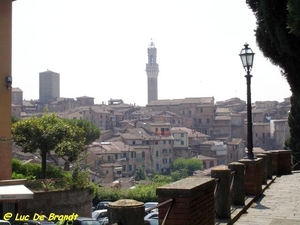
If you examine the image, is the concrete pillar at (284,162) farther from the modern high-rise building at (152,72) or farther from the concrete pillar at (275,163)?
the modern high-rise building at (152,72)

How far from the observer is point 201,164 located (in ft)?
260

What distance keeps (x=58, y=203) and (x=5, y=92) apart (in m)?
5.65

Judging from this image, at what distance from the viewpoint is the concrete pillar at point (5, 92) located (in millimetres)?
18828

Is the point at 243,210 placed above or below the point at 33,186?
above

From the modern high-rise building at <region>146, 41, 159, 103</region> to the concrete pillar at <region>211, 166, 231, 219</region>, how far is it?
159 metres

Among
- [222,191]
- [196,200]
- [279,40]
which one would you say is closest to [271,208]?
[222,191]

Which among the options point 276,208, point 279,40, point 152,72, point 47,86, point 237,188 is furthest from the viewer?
point 152,72

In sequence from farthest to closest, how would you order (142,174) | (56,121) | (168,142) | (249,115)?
(168,142)
(142,174)
(56,121)
(249,115)

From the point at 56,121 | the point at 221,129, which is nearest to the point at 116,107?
the point at 221,129

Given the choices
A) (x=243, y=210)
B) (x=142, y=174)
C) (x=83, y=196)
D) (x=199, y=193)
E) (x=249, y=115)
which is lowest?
(x=142, y=174)

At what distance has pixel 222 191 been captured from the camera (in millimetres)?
6965

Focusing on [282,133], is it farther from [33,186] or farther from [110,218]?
[110,218]

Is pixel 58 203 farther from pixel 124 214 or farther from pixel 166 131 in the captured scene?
pixel 166 131

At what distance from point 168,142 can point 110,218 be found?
82.1 metres
